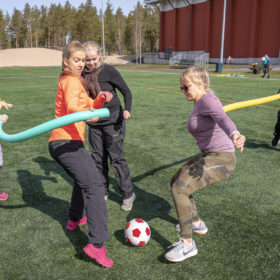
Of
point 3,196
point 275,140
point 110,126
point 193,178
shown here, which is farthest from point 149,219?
point 275,140

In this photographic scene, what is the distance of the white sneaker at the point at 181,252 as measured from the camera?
9.11 feet

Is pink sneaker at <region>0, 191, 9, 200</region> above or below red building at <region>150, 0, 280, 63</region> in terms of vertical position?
below

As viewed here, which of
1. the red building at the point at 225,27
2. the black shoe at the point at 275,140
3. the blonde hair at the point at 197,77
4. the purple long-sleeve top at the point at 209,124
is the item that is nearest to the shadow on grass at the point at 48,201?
the purple long-sleeve top at the point at 209,124

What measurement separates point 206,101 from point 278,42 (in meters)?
41.5

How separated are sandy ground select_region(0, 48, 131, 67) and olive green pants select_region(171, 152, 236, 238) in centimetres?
6338

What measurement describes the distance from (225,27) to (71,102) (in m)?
46.8

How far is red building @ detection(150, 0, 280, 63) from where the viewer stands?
39.2m

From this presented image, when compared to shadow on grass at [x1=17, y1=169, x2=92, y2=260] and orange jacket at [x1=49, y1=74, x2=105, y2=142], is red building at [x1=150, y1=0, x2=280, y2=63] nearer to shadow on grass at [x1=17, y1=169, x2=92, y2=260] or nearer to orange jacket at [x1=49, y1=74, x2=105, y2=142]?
shadow on grass at [x1=17, y1=169, x2=92, y2=260]

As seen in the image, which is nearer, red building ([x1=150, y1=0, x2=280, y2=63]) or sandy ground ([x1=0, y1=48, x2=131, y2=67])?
red building ([x1=150, y1=0, x2=280, y2=63])

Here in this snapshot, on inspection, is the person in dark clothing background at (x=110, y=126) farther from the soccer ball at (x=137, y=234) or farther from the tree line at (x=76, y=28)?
the tree line at (x=76, y=28)

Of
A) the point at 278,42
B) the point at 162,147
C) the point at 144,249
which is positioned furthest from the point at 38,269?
the point at 278,42

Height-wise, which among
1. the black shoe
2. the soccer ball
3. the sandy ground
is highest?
the sandy ground

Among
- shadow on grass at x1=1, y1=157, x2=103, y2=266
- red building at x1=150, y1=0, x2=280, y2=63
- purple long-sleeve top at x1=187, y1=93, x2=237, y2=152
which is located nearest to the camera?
purple long-sleeve top at x1=187, y1=93, x2=237, y2=152

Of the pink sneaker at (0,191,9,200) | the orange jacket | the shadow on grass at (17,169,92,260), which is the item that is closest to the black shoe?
the shadow on grass at (17,169,92,260)
